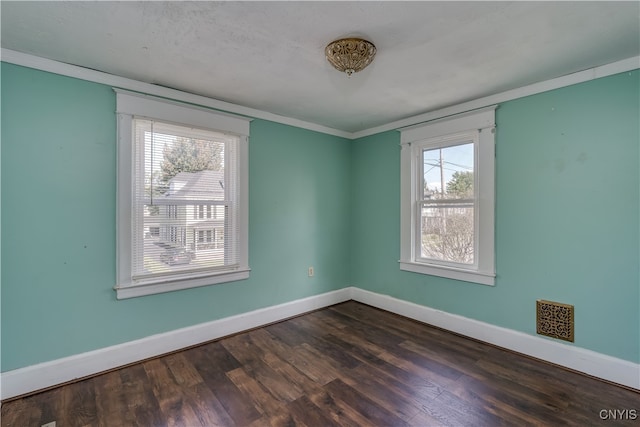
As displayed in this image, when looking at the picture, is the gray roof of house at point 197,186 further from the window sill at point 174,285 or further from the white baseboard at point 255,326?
the white baseboard at point 255,326

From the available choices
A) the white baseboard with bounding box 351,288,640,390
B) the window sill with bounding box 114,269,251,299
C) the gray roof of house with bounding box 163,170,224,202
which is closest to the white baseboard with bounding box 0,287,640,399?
the white baseboard with bounding box 351,288,640,390

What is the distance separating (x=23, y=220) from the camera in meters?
2.05

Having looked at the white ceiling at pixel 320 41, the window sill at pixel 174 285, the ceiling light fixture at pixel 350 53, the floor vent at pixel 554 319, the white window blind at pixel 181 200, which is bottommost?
the floor vent at pixel 554 319

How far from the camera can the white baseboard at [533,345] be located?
2.13 metres

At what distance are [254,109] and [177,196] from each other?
1.25 metres

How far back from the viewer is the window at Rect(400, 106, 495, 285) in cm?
285

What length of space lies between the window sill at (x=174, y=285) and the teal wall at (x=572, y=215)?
2265 mm

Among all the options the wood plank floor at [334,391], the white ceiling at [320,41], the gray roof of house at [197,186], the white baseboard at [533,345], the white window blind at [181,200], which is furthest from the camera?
the gray roof of house at [197,186]

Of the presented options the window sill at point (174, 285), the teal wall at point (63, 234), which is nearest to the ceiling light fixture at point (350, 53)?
the teal wall at point (63, 234)

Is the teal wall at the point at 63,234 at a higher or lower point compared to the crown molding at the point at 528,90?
lower

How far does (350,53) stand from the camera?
6.26 feet

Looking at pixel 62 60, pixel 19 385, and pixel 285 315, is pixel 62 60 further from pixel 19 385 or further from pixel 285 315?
pixel 285 315

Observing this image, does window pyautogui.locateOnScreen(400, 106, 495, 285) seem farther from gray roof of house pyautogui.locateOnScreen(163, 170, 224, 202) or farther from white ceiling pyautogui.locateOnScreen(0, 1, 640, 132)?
gray roof of house pyautogui.locateOnScreen(163, 170, 224, 202)

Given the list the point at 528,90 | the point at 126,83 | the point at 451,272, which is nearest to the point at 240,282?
the point at 126,83
